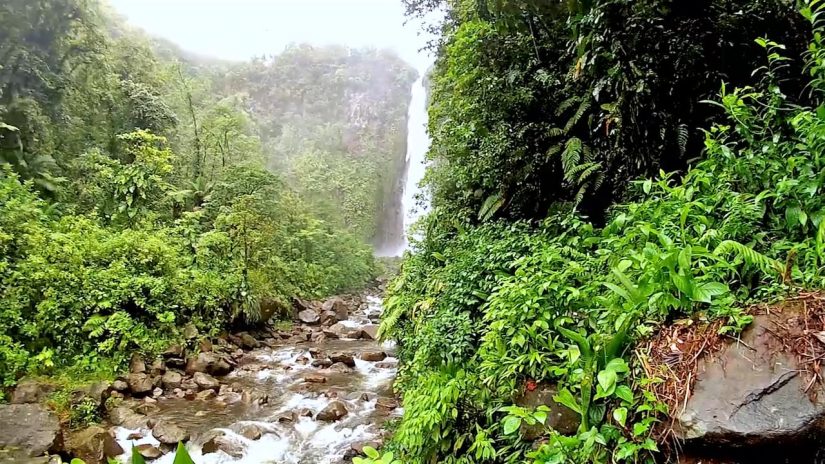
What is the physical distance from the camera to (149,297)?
8.80 meters

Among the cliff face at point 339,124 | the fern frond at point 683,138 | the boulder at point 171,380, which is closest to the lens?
the fern frond at point 683,138

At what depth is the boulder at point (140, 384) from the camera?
7367 millimetres

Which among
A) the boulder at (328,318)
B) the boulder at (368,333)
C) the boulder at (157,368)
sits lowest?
the boulder at (328,318)

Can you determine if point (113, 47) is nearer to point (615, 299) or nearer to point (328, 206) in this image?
point (328, 206)

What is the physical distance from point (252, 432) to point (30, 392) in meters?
2.98

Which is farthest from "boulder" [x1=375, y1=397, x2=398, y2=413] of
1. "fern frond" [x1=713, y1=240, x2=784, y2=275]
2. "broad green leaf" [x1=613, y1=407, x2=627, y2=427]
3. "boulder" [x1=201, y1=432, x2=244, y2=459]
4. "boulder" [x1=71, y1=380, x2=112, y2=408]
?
"fern frond" [x1=713, y1=240, x2=784, y2=275]

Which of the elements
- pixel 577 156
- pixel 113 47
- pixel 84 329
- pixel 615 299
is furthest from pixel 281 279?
pixel 615 299

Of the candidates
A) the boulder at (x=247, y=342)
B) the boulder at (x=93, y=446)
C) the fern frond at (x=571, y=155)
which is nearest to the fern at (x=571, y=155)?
the fern frond at (x=571, y=155)

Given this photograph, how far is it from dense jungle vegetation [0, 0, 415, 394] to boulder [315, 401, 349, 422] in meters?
3.64

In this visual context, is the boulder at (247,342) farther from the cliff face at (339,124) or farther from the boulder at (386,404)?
the cliff face at (339,124)

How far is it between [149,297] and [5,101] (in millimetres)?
6428

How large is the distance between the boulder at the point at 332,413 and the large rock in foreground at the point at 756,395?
18.6 feet

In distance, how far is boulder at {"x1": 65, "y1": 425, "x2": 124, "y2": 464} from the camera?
5.33 m

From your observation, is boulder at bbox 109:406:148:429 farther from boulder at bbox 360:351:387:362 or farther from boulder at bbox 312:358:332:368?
boulder at bbox 360:351:387:362
